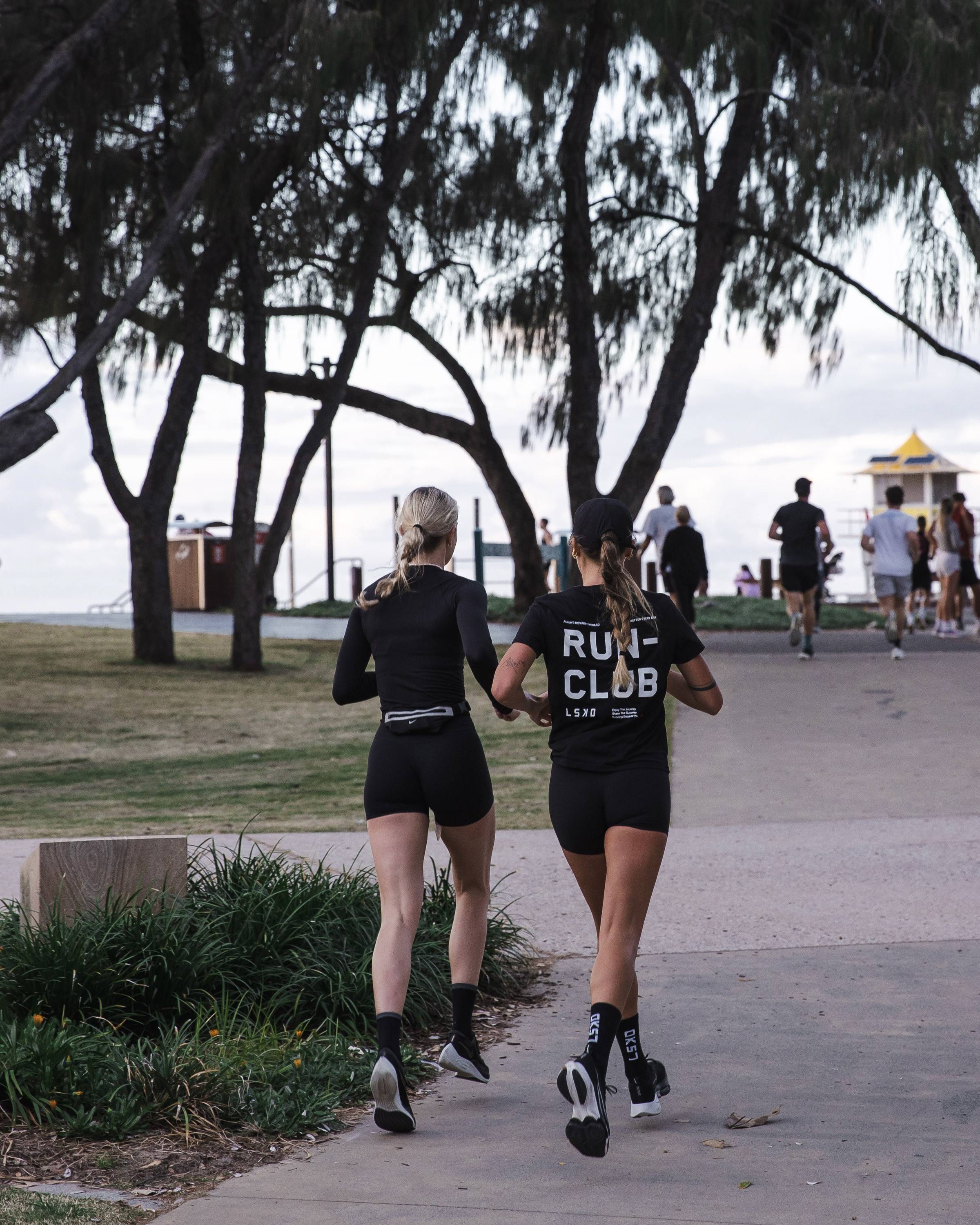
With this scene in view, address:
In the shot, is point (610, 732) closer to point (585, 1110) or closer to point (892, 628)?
point (585, 1110)

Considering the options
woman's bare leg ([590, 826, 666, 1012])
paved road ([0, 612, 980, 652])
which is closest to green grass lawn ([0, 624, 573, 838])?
paved road ([0, 612, 980, 652])

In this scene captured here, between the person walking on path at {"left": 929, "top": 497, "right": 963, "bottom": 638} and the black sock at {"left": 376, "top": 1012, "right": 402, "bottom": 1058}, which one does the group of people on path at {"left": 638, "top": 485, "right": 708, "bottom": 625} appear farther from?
the black sock at {"left": 376, "top": 1012, "right": 402, "bottom": 1058}

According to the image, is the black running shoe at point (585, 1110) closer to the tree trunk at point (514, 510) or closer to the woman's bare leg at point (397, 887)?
the woman's bare leg at point (397, 887)

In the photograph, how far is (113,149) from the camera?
19.0 metres

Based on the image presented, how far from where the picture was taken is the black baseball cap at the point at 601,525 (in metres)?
4.15

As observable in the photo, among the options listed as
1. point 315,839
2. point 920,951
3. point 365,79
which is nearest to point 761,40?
point 365,79

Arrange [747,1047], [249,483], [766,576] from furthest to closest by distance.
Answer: [766,576] < [249,483] < [747,1047]

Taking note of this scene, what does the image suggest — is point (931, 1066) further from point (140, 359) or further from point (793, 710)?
point (140, 359)

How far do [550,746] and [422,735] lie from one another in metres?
0.41

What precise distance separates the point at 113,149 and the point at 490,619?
993 cm

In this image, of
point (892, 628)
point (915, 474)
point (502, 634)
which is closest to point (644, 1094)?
point (892, 628)

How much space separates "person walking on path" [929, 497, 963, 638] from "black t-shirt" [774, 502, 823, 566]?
3.47 m

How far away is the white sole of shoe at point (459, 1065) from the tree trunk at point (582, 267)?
51.2 ft

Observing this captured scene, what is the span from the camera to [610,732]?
4.03 metres
